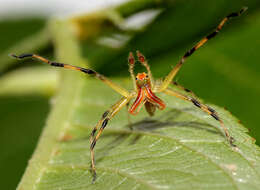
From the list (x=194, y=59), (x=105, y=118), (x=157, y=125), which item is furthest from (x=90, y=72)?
(x=194, y=59)

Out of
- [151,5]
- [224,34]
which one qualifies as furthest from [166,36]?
[224,34]

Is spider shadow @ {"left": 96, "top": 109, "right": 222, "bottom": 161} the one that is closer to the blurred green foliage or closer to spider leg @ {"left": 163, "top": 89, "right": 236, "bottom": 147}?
spider leg @ {"left": 163, "top": 89, "right": 236, "bottom": 147}

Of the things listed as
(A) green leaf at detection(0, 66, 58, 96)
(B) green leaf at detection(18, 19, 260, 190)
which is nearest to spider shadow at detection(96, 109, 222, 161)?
(B) green leaf at detection(18, 19, 260, 190)

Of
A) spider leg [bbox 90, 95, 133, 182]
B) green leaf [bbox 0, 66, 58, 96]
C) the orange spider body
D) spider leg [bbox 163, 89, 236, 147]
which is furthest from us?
green leaf [bbox 0, 66, 58, 96]

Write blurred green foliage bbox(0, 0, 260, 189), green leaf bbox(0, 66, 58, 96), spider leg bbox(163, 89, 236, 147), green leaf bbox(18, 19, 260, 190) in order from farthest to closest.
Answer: green leaf bbox(0, 66, 58, 96) → blurred green foliage bbox(0, 0, 260, 189) → spider leg bbox(163, 89, 236, 147) → green leaf bbox(18, 19, 260, 190)

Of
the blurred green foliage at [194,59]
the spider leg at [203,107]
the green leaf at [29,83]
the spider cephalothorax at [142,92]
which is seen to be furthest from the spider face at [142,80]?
the green leaf at [29,83]

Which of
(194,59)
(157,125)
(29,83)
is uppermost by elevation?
(194,59)

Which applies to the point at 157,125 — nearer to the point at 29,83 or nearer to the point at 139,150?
the point at 139,150
